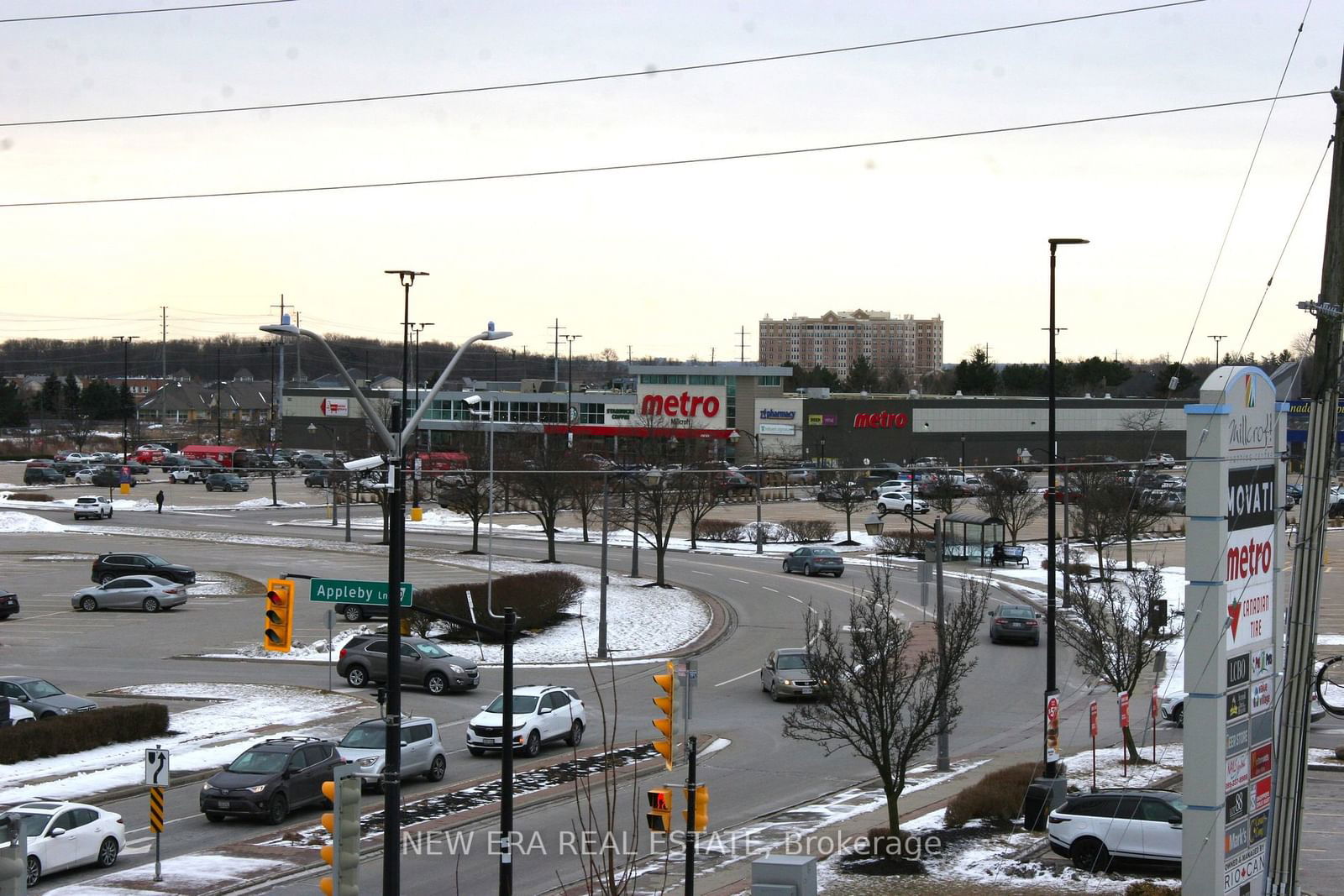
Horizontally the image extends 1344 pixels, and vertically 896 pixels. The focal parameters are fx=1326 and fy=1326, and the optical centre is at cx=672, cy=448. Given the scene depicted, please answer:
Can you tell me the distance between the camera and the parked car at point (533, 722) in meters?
27.3

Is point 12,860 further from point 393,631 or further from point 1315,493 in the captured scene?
point 1315,493

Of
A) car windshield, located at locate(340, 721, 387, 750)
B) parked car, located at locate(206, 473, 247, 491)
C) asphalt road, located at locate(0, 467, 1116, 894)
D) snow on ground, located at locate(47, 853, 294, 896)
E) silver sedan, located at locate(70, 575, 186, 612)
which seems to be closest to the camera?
snow on ground, located at locate(47, 853, 294, 896)

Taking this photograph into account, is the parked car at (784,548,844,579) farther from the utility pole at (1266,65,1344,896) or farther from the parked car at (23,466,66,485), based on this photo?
the parked car at (23,466,66,485)

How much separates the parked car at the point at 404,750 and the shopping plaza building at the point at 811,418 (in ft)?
228

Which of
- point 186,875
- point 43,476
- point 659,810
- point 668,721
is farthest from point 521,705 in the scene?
point 43,476

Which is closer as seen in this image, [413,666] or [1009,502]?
[413,666]

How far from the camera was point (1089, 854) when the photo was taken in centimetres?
1969

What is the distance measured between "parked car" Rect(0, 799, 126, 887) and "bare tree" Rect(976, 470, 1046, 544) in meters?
47.1

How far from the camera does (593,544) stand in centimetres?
6575

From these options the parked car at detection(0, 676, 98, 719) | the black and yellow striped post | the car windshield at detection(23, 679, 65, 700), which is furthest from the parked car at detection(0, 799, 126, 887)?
the car windshield at detection(23, 679, 65, 700)

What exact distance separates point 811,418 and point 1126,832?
86.8 metres

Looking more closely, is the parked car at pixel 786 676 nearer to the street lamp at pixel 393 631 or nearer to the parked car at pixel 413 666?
the parked car at pixel 413 666

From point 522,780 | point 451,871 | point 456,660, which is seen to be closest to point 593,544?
point 456,660

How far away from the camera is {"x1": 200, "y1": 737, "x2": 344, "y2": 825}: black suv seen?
71.7ft
